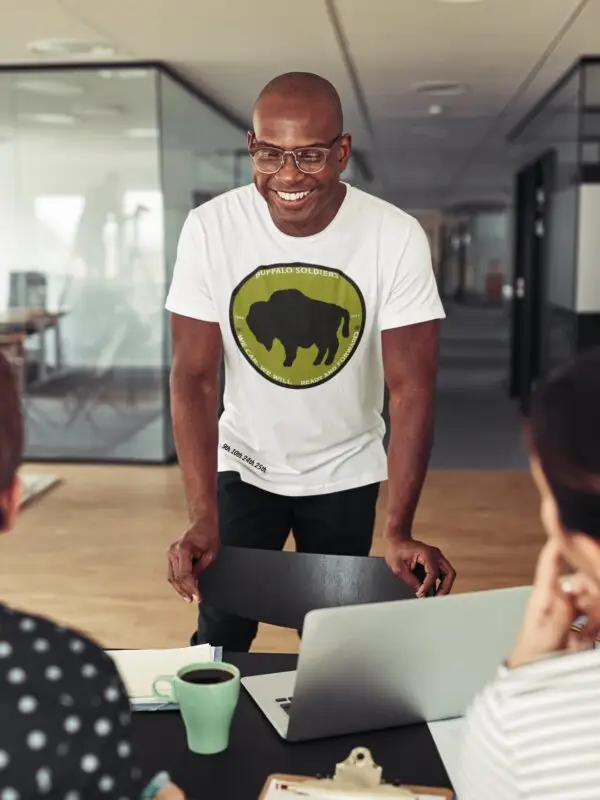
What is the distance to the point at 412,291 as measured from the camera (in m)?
2.11

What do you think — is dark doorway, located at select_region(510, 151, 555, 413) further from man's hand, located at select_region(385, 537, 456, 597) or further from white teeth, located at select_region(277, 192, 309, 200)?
man's hand, located at select_region(385, 537, 456, 597)

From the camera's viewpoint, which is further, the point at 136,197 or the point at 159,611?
the point at 136,197

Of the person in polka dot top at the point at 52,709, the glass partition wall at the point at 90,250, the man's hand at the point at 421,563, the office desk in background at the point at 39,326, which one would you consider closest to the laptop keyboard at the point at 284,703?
the man's hand at the point at 421,563

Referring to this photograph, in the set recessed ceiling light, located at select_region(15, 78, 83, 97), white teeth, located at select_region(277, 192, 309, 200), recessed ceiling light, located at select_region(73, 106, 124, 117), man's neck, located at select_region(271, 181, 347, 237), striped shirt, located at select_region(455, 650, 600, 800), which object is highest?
recessed ceiling light, located at select_region(15, 78, 83, 97)

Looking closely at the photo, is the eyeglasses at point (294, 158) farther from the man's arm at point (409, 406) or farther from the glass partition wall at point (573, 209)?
the glass partition wall at point (573, 209)

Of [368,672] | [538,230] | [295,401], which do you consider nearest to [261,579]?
[295,401]

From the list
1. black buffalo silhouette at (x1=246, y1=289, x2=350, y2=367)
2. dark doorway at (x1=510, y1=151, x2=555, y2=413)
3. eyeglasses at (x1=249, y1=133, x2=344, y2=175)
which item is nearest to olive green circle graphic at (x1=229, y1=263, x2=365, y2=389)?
black buffalo silhouette at (x1=246, y1=289, x2=350, y2=367)

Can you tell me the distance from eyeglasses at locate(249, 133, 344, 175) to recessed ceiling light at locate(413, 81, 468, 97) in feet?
20.4

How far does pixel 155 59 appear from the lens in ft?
22.8

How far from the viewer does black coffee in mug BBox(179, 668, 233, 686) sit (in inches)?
51.4

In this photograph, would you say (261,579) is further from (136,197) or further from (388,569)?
(136,197)

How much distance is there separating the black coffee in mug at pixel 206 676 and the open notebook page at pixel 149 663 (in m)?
0.13

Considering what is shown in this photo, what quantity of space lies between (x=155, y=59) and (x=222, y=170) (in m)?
2.07

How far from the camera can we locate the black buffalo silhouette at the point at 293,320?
217 centimetres
